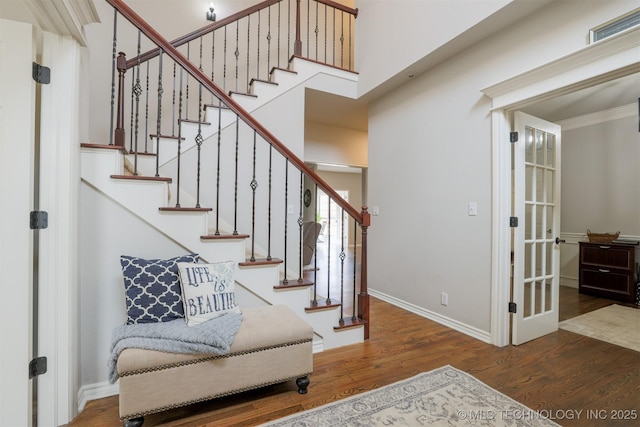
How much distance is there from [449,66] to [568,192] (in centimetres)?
342

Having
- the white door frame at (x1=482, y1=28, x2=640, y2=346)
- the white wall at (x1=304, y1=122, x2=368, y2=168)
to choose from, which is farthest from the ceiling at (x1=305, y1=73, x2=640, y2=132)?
the white door frame at (x1=482, y1=28, x2=640, y2=346)

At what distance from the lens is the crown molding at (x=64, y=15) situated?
126 cm

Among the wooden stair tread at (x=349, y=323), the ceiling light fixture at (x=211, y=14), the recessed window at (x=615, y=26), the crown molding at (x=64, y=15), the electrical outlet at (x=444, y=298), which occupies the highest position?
the ceiling light fixture at (x=211, y=14)

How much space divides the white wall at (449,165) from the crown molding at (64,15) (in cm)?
280

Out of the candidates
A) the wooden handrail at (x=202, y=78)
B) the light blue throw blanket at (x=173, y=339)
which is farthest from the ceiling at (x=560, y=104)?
the light blue throw blanket at (x=173, y=339)

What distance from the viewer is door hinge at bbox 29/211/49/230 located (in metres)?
1.40

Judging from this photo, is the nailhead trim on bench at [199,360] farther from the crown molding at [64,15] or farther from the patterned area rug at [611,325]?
the patterned area rug at [611,325]

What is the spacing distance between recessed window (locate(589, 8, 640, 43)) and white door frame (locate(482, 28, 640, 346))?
13 cm

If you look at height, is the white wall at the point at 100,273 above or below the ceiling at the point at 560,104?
below

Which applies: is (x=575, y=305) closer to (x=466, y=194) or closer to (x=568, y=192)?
(x=568, y=192)

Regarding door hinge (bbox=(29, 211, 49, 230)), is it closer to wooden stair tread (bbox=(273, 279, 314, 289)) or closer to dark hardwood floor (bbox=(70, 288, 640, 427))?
dark hardwood floor (bbox=(70, 288, 640, 427))

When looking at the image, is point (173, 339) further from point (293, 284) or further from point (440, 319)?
point (440, 319)

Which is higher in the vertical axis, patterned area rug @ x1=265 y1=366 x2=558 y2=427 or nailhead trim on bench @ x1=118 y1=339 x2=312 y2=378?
nailhead trim on bench @ x1=118 y1=339 x2=312 y2=378

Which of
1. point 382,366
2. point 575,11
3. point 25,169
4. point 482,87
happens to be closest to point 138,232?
point 25,169
